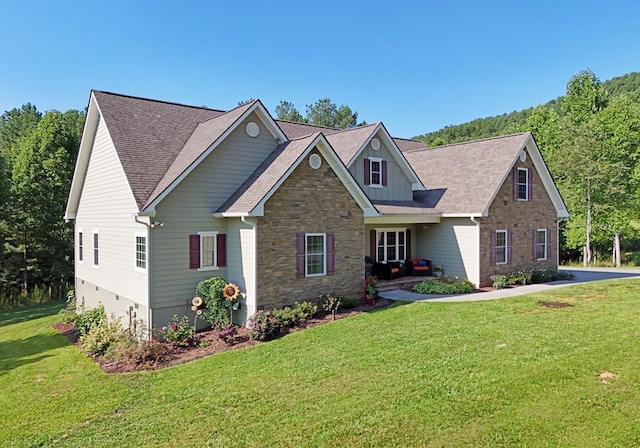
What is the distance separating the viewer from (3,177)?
24.5 meters

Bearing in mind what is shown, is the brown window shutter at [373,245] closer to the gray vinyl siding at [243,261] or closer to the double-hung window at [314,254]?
the double-hung window at [314,254]

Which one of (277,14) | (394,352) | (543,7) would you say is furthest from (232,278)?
(543,7)

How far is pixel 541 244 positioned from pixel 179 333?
17221 mm

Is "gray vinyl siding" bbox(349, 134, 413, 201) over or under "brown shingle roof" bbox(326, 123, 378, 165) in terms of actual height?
A: under

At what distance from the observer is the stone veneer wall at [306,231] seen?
12852mm

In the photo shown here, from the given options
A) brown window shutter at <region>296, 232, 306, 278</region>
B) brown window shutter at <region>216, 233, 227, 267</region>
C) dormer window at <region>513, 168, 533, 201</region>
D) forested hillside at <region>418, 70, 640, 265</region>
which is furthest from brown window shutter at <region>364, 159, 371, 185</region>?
forested hillside at <region>418, 70, 640, 265</region>

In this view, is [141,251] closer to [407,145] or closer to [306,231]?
[306,231]

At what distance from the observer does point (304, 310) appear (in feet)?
43.5

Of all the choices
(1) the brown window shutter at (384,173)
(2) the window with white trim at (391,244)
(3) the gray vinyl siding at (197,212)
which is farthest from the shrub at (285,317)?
(1) the brown window shutter at (384,173)

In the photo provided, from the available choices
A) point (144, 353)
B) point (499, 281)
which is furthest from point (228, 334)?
point (499, 281)

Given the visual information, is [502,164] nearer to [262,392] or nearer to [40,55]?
[262,392]

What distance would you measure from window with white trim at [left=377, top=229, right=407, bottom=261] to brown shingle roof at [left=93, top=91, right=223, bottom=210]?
898 centimetres

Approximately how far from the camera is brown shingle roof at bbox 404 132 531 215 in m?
18.6

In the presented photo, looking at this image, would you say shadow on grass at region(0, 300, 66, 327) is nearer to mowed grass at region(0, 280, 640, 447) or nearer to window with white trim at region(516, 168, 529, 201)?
mowed grass at region(0, 280, 640, 447)
